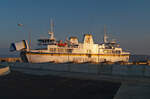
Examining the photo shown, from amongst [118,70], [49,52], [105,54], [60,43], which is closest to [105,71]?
[118,70]

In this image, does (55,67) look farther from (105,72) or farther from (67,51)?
(67,51)

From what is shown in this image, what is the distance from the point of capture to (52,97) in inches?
356

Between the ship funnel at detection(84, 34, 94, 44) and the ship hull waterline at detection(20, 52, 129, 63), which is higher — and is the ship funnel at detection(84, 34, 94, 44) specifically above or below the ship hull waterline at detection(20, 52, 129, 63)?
above

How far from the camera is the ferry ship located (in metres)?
40.1

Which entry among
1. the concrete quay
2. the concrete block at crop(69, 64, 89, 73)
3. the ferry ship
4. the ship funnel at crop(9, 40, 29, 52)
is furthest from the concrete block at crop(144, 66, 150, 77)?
the ship funnel at crop(9, 40, 29, 52)

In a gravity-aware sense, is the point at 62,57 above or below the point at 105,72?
above

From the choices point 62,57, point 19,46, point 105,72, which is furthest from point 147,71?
point 19,46

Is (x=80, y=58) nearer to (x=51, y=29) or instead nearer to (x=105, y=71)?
(x=51, y=29)

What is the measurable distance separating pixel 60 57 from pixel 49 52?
3.64 m

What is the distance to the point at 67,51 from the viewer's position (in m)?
45.3

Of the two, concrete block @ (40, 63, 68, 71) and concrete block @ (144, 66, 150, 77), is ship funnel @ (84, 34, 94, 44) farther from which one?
concrete block @ (144, 66, 150, 77)

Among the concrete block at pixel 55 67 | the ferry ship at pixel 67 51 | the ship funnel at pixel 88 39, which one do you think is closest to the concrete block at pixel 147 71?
the concrete block at pixel 55 67

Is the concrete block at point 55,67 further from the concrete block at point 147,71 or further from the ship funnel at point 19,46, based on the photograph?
the ship funnel at point 19,46

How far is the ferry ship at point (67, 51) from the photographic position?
40.1 meters
